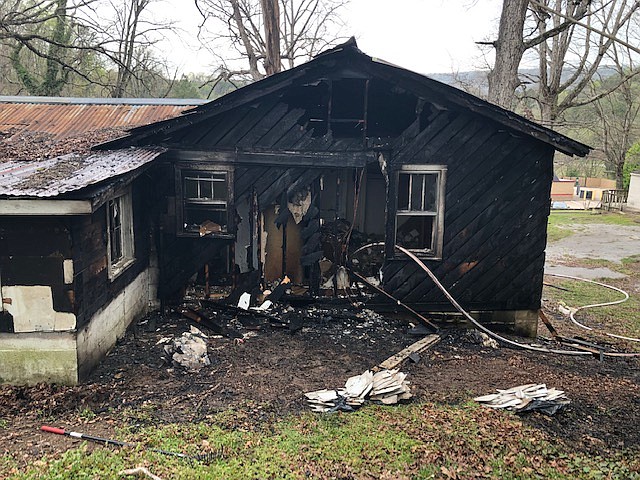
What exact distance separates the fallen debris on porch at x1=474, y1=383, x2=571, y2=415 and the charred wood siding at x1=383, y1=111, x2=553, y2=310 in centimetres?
334

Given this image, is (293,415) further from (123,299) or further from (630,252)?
(630,252)

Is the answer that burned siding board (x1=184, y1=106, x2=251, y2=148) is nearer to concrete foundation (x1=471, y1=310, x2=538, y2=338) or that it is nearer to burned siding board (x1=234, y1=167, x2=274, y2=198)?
burned siding board (x1=234, y1=167, x2=274, y2=198)

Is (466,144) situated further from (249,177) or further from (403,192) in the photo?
(249,177)

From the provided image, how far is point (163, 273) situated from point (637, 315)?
12.0 meters

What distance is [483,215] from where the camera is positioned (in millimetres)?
9430

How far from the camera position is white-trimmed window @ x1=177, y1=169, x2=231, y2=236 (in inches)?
362

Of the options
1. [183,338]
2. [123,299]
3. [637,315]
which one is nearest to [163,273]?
[123,299]

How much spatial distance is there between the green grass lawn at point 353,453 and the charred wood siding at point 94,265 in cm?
213

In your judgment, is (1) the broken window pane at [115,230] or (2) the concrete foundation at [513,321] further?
Answer: (2) the concrete foundation at [513,321]

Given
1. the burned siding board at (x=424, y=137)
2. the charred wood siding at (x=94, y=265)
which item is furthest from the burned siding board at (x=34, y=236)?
the burned siding board at (x=424, y=137)

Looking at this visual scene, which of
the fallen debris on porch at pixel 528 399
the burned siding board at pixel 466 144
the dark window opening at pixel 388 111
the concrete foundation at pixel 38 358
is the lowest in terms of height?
the fallen debris on porch at pixel 528 399

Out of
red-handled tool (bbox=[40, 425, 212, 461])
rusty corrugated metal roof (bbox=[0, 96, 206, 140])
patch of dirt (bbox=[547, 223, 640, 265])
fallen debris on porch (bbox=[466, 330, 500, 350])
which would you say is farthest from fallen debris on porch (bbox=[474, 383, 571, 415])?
patch of dirt (bbox=[547, 223, 640, 265])

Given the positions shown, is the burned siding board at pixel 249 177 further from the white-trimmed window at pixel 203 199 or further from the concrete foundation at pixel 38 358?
the concrete foundation at pixel 38 358

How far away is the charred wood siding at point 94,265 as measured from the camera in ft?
20.7
